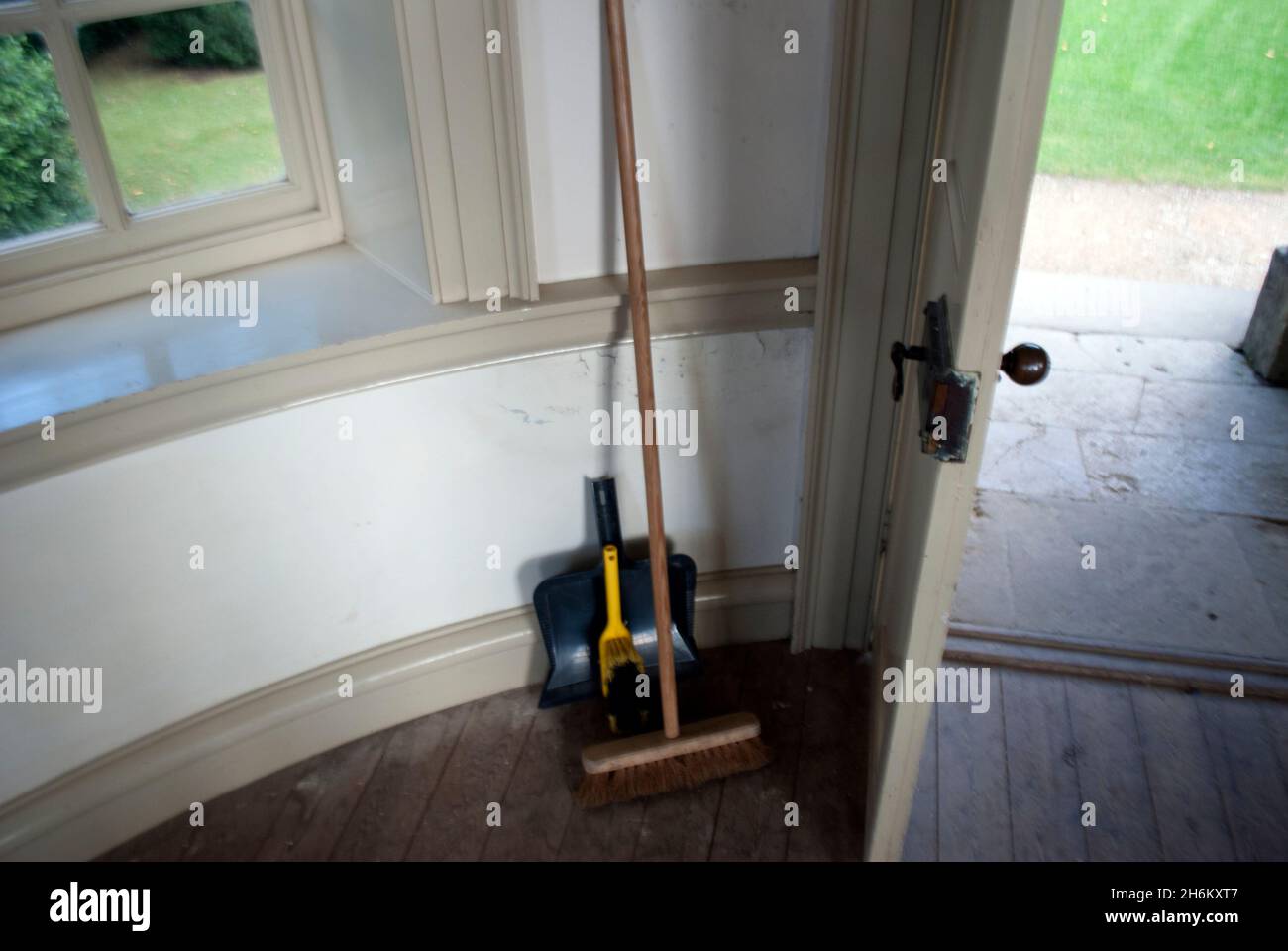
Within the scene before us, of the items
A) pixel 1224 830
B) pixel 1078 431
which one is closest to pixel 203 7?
pixel 1224 830

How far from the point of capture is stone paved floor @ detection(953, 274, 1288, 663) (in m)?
2.18

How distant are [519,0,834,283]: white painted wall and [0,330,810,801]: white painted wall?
168mm

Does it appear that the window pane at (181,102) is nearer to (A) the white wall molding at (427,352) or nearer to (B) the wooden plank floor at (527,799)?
(A) the white wall molding at (427,352)

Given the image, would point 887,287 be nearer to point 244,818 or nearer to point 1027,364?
point 1027,364

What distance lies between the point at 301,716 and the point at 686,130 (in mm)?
1183

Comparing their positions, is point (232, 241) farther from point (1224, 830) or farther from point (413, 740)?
point (1224, 830)

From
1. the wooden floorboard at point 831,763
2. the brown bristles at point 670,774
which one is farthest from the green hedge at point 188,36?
the wooden floorboard at point 831,763

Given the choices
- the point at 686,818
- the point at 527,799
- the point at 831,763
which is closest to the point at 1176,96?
the point at 831,763

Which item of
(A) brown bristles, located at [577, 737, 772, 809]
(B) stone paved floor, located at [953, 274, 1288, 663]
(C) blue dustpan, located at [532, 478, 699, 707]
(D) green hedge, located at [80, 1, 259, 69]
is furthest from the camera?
(B) stone paved floor, located at [953, 274, 1288, 663]

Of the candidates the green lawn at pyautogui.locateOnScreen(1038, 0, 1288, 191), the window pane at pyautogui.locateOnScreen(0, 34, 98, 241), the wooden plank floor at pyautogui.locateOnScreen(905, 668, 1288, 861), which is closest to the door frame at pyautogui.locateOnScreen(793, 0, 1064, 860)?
the wooden plank floor at pyautogui.locateOnScreen(905, 668, 1288, 861)

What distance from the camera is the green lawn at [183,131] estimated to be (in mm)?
1598

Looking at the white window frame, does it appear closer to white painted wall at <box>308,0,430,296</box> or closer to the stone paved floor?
white painted wall at <box>308,0,430,296</box>

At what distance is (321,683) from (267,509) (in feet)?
1.24

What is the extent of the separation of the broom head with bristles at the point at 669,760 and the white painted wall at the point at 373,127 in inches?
32.4
